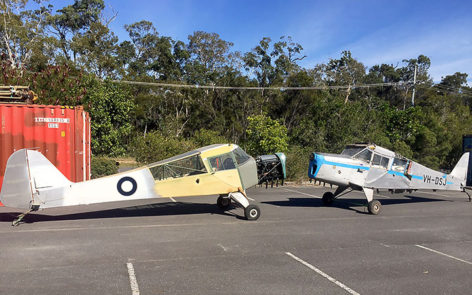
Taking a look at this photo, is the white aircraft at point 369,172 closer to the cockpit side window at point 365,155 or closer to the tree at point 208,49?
the cockpit side window at point 365,155

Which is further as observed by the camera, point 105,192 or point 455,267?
point 105,192

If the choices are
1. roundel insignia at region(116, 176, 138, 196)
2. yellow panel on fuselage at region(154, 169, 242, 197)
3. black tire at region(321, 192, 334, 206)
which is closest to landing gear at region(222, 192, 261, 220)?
yellow panel on fuselage at region(154, 169, 242, 197)

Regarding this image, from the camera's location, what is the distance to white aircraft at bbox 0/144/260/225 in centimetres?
702

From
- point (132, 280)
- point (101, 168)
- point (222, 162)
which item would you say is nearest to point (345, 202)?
point (222, 162)

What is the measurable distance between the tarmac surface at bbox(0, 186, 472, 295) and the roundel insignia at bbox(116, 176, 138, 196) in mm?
902

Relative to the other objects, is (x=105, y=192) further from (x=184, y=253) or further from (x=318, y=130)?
(x=318, y=130)

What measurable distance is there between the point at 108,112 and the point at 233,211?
17031 millimetres

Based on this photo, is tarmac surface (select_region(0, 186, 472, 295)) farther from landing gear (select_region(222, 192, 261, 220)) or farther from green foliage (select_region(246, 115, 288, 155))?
green foliage (select_region(246, 115, 288, 155))

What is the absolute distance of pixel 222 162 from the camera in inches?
350

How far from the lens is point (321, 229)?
27.0 feet

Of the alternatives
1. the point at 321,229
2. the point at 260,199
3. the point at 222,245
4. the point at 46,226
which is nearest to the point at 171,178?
the point at 222,245

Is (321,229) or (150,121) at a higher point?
→ (150,121)

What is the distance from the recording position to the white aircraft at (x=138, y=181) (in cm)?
702

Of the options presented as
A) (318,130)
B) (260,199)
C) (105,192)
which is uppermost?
(318,130)
